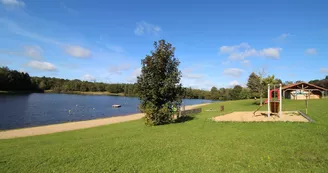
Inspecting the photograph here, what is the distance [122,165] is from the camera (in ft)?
20.6

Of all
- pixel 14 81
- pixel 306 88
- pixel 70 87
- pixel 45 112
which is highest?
pixel 14 81

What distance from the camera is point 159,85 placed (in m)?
16.0

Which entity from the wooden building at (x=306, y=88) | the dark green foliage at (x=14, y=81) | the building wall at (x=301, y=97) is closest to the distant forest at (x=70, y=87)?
the dark green foliage at (x=14, y=81)

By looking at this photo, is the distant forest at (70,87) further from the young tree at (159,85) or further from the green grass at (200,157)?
the green grass at (200,157)

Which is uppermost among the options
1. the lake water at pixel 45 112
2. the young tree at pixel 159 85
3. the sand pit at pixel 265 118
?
the young tree at pixel 159 85

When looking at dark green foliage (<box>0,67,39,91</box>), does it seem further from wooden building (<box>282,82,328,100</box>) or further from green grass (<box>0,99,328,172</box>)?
green grass (<box>0,99,328,172</box>)

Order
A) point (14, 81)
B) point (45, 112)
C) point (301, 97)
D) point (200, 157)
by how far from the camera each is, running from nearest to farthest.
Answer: point (200, 157) → point (45, 112) → point (301, 97) → point (14, 81)

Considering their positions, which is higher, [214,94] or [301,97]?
[214,94]

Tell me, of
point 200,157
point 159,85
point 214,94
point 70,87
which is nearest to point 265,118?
point 159,85

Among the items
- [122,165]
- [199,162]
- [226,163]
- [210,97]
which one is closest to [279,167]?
[226,163]

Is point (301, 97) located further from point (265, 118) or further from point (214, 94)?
point (214, 94)

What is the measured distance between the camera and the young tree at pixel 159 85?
1591 centimetres

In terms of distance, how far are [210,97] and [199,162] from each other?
14594cm

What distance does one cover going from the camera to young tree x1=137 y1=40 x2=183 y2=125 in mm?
15906
